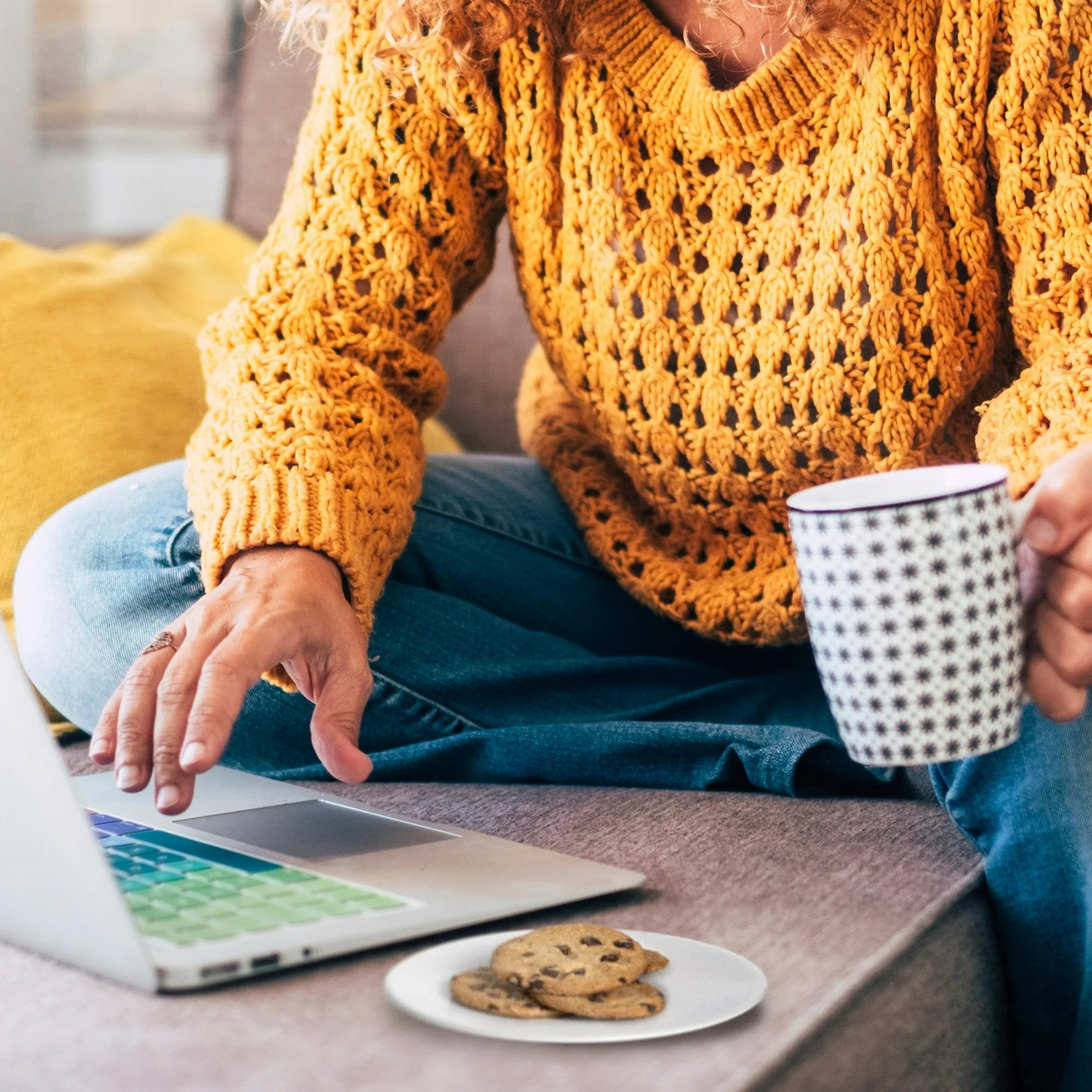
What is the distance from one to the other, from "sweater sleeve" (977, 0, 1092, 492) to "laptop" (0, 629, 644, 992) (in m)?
0.35

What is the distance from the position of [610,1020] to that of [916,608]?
8.3 inches

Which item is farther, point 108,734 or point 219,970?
point 108,734

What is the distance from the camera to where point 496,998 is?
1.47ft

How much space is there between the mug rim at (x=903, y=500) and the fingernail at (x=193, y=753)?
27 centimetres

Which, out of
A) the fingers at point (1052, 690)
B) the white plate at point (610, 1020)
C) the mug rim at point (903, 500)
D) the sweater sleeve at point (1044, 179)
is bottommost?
the white plate at point (610, 1020)

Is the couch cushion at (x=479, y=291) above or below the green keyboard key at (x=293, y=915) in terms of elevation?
above

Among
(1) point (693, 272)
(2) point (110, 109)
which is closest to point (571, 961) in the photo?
(1) point (693, 272)

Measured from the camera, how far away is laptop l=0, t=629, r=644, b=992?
1.53 ft

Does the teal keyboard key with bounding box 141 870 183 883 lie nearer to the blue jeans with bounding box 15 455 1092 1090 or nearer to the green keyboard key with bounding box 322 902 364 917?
the green keyboard key with bounding box 322 902 364 917

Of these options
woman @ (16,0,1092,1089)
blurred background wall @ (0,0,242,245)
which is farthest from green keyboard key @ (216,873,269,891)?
blurred background wall @ (0,0,242,245)

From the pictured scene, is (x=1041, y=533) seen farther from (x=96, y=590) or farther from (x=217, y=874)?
(x=96, y=590)

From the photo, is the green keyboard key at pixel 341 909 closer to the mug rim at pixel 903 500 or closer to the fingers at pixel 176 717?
the fingers at pixel 176 717

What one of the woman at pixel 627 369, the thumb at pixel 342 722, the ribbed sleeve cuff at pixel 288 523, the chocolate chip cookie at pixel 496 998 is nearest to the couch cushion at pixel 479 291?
the woman at pixel 627 369

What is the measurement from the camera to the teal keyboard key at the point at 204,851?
57 cm
